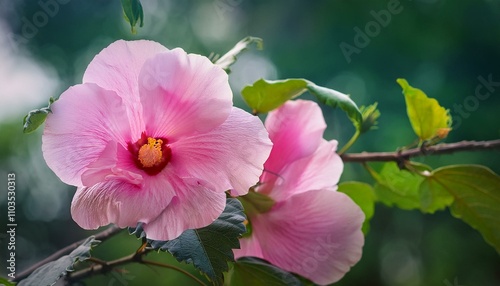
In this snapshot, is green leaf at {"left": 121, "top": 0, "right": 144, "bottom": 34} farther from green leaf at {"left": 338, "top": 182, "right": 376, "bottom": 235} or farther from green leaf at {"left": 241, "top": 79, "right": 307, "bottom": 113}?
green leaf at {"left": 338, "top": 182, "right": 376, "bottom": 235}

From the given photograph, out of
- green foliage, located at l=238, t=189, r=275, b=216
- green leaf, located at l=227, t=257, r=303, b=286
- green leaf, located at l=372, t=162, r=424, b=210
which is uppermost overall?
green foliage, located at l=238, t=189, r=275, b=216

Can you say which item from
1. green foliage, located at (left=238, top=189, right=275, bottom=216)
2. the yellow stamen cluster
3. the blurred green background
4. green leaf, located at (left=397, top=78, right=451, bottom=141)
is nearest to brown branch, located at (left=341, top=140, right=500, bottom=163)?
green leaf, located at (left=397, top=78, right=451, bottom=141)

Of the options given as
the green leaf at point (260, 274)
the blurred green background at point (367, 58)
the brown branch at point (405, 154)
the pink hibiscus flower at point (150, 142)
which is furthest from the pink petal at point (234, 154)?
the blurred green background at point (367, 58)

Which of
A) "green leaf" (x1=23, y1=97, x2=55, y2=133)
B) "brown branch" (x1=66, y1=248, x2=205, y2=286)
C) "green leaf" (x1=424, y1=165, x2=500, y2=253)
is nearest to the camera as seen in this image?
"green leaf" (x1=23, y1=97, x2=55, y2=133)

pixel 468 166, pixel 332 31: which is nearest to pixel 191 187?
pixel 468 166

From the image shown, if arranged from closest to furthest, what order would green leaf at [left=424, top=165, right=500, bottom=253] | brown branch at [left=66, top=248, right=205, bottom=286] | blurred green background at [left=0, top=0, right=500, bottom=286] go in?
brown branch at [left=66, top=248, right=205, bottom=286] → green leaf at [left=424, top=165, right=500, bottom=253] → blurred green background at [left=0, top=0, right=500, bottom=286]

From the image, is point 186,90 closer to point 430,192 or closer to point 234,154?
point 234,154

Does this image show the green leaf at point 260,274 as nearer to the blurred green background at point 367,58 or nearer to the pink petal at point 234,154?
the pink petal at point 234,154
